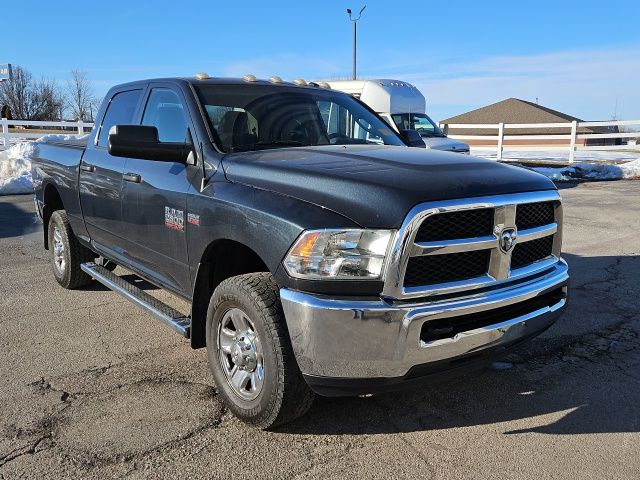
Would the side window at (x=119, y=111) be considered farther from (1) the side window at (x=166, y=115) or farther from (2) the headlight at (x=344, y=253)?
(2) the headlight at (x=344, y=253)

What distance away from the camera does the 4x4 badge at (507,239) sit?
2846mm

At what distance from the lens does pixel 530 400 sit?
3395 millimetres

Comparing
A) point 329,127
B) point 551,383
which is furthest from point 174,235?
point 551,383

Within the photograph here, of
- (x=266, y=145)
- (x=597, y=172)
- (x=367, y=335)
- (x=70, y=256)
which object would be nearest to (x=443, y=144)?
(x=597, y=172)

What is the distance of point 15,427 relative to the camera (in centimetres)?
305

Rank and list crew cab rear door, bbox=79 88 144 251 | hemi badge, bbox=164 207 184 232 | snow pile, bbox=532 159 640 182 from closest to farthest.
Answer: hemi badge, bbox=164 207 184 232 → crew cab rear door, bbox=79 88 144 251 → snow pile, bbox=532 159 640 182

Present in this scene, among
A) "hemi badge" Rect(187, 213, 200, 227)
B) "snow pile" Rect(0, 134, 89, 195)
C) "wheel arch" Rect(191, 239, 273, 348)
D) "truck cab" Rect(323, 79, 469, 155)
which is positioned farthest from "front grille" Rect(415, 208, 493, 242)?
"snow pile" Rect(0, 134, 89, 195)

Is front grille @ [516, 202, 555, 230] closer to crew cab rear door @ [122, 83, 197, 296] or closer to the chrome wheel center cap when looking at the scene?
the chrome wheel center cap

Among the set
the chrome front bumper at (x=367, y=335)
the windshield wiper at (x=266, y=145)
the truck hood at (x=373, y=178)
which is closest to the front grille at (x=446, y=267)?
Answer: the chrome front bumper at (x=367, y=335)

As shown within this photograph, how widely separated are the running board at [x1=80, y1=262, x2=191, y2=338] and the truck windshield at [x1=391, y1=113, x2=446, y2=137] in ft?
36.8

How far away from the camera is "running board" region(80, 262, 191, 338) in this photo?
354 centimetres

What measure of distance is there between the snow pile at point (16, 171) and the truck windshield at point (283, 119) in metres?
10.8

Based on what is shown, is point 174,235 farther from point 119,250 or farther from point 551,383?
point 551,383

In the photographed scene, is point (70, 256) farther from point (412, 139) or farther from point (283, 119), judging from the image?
point (412, 139)
